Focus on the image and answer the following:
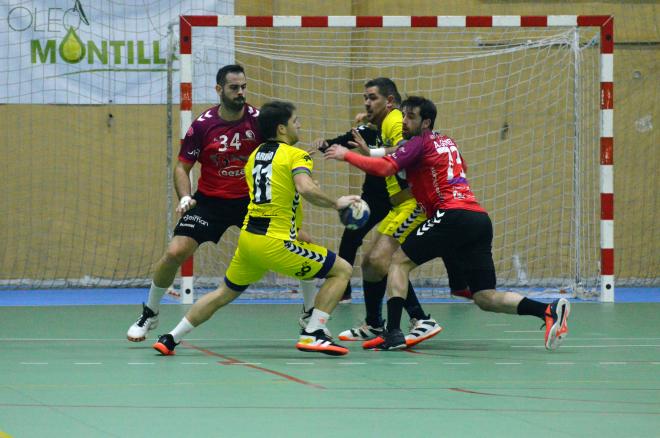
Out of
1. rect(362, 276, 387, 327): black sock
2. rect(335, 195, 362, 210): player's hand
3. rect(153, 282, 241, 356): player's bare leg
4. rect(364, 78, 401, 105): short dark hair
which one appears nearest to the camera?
rect(335, 195, 362, 210): player's hand

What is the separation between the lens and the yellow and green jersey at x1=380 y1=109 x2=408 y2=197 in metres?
9.53

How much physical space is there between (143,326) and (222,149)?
157cm

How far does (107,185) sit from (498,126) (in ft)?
16.4

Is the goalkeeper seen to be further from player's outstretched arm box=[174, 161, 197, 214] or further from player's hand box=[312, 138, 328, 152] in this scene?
player's outstretched arm box=[174, 161, 197, 214]

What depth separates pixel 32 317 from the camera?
11.0 metres

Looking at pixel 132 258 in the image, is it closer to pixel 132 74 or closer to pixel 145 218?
pixel 145 218

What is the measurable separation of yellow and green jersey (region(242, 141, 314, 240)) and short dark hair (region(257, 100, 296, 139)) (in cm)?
12

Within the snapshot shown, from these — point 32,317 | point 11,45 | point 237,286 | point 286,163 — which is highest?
point 11,45

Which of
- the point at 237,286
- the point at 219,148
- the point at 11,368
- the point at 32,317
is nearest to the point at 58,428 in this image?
the point at 11,368

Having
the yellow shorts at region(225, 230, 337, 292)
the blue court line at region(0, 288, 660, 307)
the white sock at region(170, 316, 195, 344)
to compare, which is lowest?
the blue court line at region(0, 288, 660, 307)

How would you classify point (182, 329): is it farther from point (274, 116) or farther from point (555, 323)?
point (555, 323)

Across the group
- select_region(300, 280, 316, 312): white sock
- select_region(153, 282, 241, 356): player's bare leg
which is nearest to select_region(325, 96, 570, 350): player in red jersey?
select_region(300, 280, 316, 312): white sock

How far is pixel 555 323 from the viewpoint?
8.37 metres

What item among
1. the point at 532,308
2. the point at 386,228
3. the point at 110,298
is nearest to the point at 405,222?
the point at 386,228
